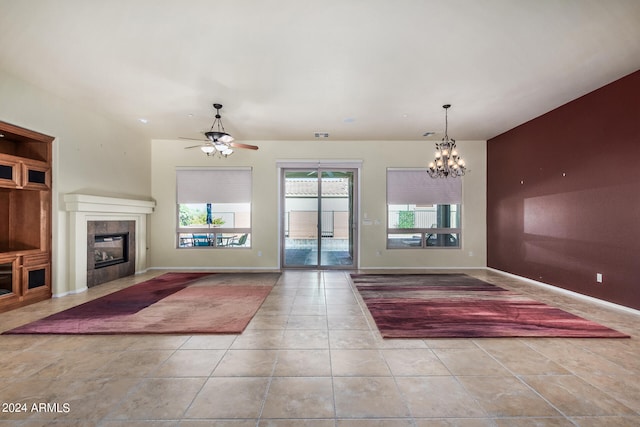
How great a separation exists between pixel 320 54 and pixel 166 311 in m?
3.72

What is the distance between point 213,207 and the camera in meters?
7.06

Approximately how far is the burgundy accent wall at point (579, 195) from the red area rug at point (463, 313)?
3.34ft

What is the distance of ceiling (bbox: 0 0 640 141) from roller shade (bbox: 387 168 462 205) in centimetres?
198

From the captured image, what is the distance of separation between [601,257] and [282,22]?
5232 mm

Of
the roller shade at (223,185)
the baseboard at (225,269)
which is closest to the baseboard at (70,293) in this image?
the baseboard at (225,269)

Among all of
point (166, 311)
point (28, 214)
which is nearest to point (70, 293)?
point (28, 214)

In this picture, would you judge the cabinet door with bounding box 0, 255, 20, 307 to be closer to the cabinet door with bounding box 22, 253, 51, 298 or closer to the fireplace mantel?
the cabinet door with bounding box 22, 253, 51, 298

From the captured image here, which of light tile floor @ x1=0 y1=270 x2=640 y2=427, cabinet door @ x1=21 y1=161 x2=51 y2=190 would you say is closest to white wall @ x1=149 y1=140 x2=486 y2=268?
cabinet door @ x1=21 y1=161 x2=51 y2=190

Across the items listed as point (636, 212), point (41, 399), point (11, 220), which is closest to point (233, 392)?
point (41, 399)

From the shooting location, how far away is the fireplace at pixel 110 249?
209 inches

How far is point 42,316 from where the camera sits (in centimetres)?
359

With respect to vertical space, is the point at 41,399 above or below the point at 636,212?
below

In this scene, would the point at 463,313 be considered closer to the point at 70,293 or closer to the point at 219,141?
the point at 219,141

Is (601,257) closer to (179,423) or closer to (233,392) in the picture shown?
(233,392)
